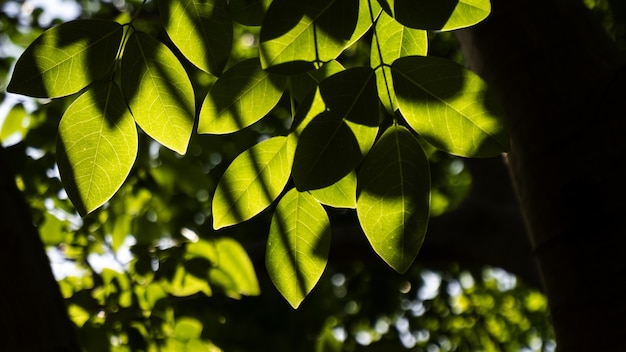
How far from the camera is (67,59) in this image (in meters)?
1.00

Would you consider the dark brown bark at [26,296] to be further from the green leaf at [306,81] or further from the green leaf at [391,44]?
the green leaf at [391,44]

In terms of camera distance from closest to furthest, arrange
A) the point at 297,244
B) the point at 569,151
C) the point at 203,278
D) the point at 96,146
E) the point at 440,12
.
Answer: the point at 440,12 < the point at 96,146 < the point at 297,244 < the point at 569,151 < the point at 203,278

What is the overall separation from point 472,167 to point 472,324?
2.15 meters

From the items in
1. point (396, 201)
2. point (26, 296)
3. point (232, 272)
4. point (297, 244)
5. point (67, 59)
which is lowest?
point (232, 272)

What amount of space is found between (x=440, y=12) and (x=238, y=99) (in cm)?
37

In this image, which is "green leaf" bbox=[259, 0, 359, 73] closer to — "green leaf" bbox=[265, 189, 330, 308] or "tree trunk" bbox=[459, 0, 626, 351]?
"green leaf" bbox=[265, 189, 330, 308]

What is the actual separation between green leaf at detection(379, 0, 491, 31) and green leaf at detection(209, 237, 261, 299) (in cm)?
140

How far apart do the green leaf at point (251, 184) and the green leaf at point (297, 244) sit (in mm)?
33

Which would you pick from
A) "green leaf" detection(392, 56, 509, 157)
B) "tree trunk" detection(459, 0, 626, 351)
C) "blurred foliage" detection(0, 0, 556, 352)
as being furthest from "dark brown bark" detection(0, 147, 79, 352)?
"tree trunk" detection(459, 0, 626, 351)

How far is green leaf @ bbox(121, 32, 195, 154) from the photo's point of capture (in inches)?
39.9

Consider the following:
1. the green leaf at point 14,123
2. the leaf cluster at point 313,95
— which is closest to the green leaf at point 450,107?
the leaf cluster at point 313,95

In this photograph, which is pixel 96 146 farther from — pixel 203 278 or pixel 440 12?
pixel 203 278

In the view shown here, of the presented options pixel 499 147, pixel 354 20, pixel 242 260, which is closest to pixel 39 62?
pixel 354 20

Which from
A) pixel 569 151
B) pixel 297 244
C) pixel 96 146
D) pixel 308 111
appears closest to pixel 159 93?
pixel 96 146
